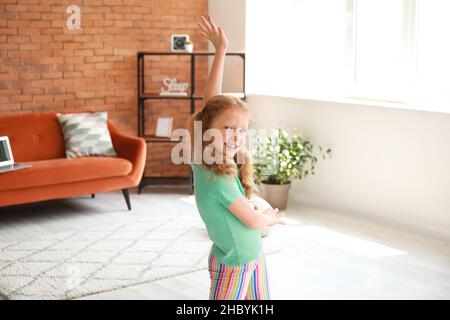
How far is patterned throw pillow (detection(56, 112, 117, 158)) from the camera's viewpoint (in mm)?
6375

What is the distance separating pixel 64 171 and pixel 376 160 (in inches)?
96.9

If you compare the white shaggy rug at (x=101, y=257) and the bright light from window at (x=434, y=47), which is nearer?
the white shaggy rug at (x=101, y=257)

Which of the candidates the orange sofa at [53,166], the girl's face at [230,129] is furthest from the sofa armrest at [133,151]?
the girl's face at [230,129]

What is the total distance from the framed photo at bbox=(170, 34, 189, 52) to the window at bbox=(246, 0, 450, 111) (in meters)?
0.60

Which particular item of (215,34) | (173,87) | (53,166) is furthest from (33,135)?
(215,34)

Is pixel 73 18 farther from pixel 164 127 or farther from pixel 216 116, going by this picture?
pixel 216 116

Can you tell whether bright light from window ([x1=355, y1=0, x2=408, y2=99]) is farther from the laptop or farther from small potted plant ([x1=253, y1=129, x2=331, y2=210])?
the laptop

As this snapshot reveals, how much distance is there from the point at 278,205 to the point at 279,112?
3.06 ft

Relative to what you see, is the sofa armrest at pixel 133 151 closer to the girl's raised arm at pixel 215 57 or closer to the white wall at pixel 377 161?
the white wall at pixel 377 161

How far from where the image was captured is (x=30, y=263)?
4758 mm

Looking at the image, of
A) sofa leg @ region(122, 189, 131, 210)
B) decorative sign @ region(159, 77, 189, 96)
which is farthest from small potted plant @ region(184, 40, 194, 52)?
sofa leg @ region(122, 189, 131, 210)

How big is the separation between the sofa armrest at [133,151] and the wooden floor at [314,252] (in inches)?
12.5

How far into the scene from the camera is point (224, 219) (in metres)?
2.55

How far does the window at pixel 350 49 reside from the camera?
5.68 metres
